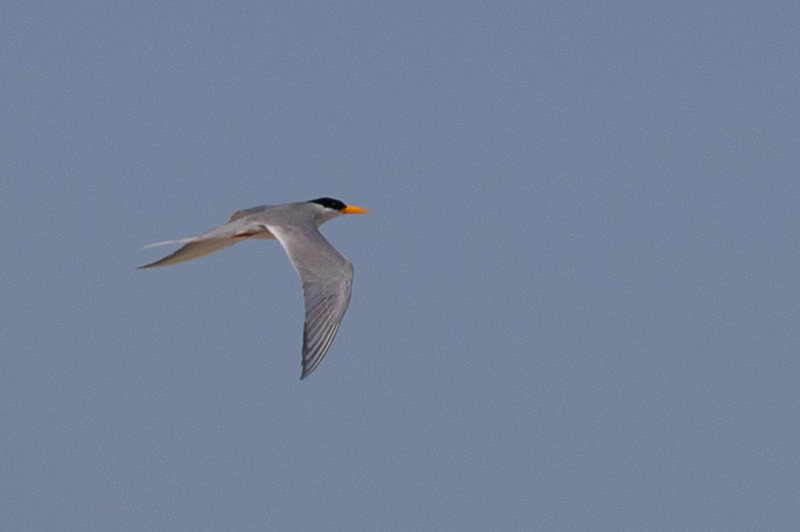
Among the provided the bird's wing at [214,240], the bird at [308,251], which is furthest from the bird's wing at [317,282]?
the bird's wing at [214,240]

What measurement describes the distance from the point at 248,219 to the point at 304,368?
592 cm

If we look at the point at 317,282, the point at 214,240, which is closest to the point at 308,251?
the point at 317,282

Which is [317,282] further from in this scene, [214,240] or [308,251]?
[214,240]

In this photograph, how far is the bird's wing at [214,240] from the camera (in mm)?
27422

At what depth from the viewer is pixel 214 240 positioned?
2839 centimetres

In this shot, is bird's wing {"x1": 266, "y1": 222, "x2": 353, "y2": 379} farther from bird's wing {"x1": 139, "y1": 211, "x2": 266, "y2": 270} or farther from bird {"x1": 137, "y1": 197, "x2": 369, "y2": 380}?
bird's wing {"x1": 139, "y1": 211, "x2": 266, "y2": 270}

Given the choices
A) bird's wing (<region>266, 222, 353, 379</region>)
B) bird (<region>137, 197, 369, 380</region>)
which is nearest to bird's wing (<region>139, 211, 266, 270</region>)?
bird (<region>137, 197, 369, 380</region>)

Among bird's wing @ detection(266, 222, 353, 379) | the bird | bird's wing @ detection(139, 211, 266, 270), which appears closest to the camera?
bird's wing @ detection(266, 222, 353, 379)

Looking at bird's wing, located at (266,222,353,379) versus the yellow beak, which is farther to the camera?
the yellow beak

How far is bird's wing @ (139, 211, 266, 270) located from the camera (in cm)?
2742

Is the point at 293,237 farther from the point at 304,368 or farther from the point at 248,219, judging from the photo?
the point at 304,368

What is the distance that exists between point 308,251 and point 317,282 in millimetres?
1382

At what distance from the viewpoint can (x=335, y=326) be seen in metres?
23.9

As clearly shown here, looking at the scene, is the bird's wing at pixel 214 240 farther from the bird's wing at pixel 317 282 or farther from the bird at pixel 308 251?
the bird's wing at pixel 317 282
